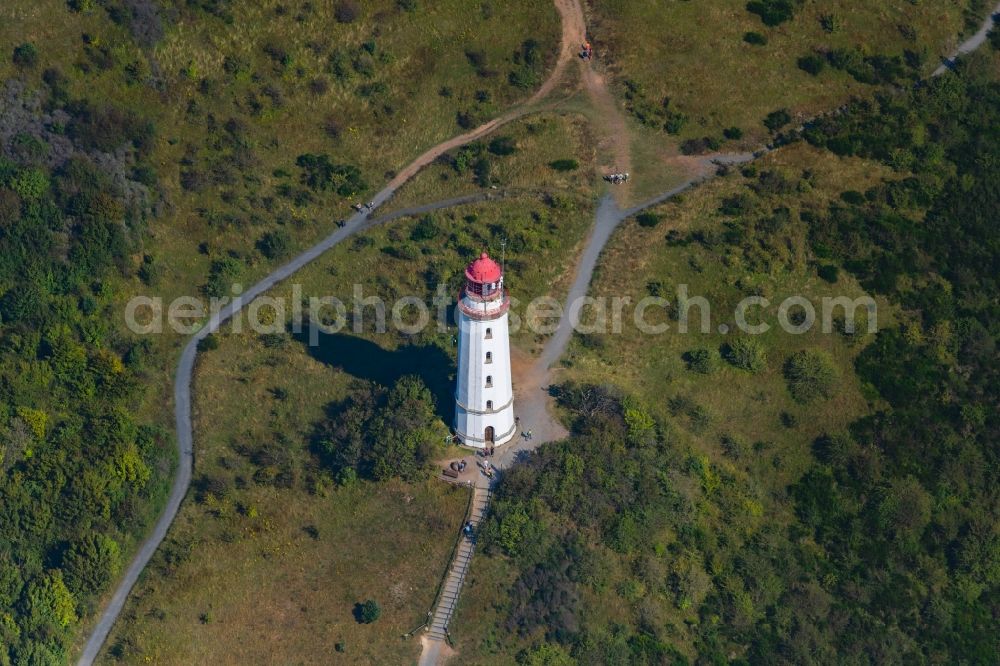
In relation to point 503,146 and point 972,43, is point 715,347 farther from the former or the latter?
point 972,43

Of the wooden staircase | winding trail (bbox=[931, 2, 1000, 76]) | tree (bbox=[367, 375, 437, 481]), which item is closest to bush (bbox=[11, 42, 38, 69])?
tree (bbox=[367, 375, 437, 481])

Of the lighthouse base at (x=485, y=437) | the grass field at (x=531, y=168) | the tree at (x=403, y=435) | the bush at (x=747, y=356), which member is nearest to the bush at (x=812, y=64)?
the grass field at (x=531, y=168)

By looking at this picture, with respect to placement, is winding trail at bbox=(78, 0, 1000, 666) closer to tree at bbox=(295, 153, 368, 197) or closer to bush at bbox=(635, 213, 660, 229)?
bush at bbox=(635, 213, 660, 229)

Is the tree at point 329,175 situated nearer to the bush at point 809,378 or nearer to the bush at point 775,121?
the bush at point 775,121

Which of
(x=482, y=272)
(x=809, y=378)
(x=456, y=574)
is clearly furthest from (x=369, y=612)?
(x=809, y=378)

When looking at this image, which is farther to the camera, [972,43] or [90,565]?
[972,43]

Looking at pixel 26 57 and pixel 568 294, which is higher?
pixel 26 57
